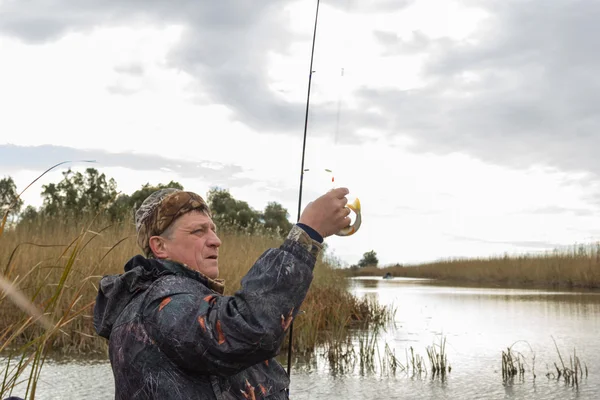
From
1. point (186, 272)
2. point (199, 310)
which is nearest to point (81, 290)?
point (186, 272)

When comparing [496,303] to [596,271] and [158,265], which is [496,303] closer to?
[596,271]

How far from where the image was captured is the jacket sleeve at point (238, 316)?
1.24 metres

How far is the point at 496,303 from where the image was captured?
497 inches

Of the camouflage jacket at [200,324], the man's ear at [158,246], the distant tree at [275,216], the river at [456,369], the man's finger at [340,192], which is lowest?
the river at [456,369]

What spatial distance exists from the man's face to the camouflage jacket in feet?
0.18

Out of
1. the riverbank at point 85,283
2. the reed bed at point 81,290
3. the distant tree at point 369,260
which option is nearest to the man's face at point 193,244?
the reed bed at point 81,290

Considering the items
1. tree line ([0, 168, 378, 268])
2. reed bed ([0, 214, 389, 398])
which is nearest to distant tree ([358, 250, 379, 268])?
tree line ([0, 168, 378, 268])

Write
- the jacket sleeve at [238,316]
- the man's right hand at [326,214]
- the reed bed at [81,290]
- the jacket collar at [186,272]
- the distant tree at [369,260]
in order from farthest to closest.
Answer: the distant tree at [369,260] < the reed bed at [81,290] < the jacket collar at [186,272] < the man's right hand at [326,214] < the jacket sleeve at [238,316]

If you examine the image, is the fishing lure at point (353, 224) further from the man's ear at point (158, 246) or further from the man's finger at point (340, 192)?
the man's ear at point (158, 246)

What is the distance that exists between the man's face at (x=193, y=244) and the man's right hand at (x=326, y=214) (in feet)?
0.95

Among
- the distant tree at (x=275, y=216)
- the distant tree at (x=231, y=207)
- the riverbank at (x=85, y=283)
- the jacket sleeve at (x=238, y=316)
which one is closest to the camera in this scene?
the jacket sleeve at (x=238, y=316)

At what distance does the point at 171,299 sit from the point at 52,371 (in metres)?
4.13

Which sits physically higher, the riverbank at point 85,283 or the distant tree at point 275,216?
the distant tree at point 275,216

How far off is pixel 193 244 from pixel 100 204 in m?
2.51
